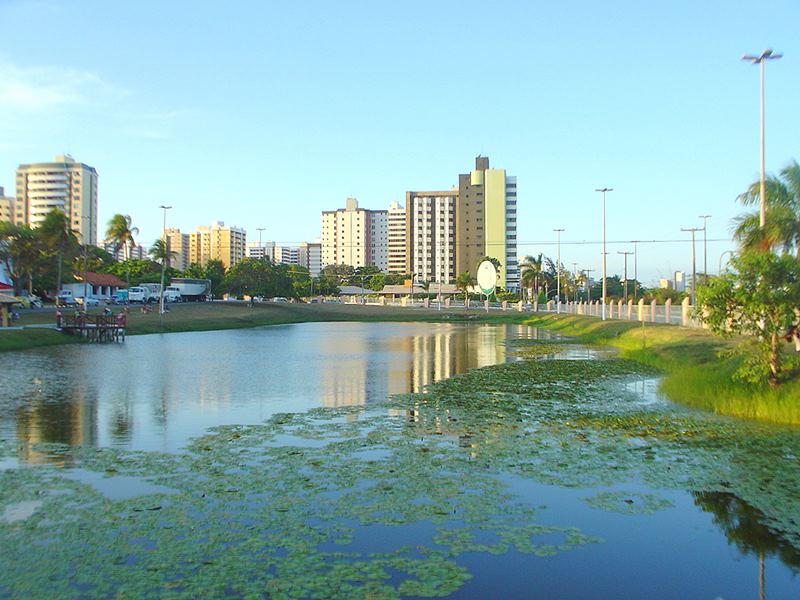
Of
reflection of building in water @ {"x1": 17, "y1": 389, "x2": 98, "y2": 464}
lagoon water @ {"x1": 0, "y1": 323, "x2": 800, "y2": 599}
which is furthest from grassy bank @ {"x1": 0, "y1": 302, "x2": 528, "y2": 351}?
reflection of building in water @ {"x1": 17, "y1": 389, "x2": 98, "y2": 464}

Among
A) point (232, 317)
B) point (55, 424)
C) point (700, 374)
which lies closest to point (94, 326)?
point (232, 317)

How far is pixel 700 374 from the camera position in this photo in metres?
24.7

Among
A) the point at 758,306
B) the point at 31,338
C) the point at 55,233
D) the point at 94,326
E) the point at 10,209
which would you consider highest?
the point at 10,209

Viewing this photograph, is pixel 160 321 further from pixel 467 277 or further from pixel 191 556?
pixel 467 277

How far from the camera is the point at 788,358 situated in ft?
66.1

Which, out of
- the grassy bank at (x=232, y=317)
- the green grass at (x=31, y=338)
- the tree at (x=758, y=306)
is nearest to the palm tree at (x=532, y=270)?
the grassy bank at (x=232, y=317)

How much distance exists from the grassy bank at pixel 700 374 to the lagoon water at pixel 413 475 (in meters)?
0.99

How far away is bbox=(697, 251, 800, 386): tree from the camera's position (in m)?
19.1

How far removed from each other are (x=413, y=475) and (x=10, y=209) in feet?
683

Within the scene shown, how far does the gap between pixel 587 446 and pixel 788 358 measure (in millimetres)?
7889

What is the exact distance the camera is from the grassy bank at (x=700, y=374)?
19234mm

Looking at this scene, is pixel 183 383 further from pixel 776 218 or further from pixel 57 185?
pixel 57 185

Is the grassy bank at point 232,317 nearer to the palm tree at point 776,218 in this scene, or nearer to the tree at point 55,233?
the tree at point 55,233

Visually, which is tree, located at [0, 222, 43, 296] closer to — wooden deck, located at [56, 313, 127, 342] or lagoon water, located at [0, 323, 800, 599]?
wooden deck, located at [56, 313, 127, 342]
